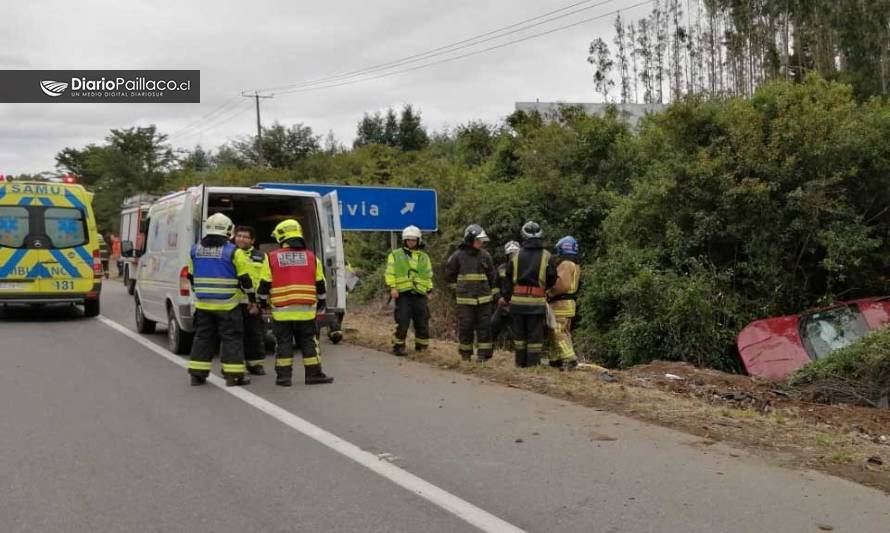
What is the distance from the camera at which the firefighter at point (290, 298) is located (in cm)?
793

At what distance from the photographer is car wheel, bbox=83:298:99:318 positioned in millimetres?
14934

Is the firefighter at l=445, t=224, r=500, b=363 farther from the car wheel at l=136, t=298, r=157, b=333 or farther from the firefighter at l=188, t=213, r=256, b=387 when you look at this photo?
the car wheel at l=136, t=298, r=157, b=333

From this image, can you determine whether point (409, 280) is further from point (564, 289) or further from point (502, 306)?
point (564, 289)

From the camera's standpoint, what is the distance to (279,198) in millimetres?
10711

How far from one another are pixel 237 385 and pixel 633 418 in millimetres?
4018

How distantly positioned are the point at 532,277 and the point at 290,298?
2.70 metres

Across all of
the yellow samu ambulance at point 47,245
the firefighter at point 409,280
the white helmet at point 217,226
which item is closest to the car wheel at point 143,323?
the yellow samu ambulance at point 47,245

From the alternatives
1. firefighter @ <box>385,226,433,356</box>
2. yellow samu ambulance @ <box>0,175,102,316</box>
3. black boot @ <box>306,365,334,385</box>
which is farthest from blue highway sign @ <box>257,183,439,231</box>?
yellow samu ambulance @ <box>0,175,102,316</box>

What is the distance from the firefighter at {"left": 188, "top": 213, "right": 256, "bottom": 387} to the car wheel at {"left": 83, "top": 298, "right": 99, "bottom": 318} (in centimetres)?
805

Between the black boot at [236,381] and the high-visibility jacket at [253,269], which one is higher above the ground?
the high-visibility jacket at [253,269]

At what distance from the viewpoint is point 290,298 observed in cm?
795

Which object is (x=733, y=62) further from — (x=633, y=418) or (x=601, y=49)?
(x=633, y=418)

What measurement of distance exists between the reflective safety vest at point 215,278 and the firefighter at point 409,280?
2.24 meters

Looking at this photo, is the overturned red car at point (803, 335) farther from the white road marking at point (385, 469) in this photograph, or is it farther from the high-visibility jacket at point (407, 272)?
the white road marking at point (385, 469)
